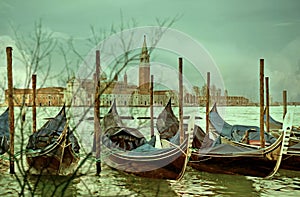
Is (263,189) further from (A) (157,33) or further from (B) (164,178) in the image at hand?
(A) (157,33)

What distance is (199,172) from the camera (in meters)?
5.78

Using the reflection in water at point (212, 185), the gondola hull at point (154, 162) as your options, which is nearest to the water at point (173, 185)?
the reflection in water at point (212, 185)

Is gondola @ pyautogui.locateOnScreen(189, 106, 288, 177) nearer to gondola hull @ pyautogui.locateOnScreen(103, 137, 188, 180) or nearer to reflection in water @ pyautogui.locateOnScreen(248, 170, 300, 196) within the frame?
reflection in water @ pyautogui.locateOnScreen(248, 170, 300, 196)

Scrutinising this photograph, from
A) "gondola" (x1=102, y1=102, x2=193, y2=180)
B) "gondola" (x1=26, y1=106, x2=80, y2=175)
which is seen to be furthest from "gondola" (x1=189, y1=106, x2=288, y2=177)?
"gondola" (x1=26, y1=106, x2=80, y2=175)

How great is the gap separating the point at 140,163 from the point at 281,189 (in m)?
1.72

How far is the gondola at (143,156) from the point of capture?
4.62m

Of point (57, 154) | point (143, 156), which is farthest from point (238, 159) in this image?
point (57, 154)

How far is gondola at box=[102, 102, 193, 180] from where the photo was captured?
4619 millimetres

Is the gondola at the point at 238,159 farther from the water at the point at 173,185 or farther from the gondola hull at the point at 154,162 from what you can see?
the gondola hull at the point at 154,162

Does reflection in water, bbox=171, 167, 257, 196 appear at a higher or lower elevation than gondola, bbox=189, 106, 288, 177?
lower

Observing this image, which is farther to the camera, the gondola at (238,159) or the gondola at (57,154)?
the gondola at (238,159)

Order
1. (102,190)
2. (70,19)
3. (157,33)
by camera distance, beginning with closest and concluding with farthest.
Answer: (157,33)
(70,19)
(102,190)

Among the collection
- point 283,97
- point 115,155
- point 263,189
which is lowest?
point 263,189

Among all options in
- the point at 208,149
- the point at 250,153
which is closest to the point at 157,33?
the point at 250,153
